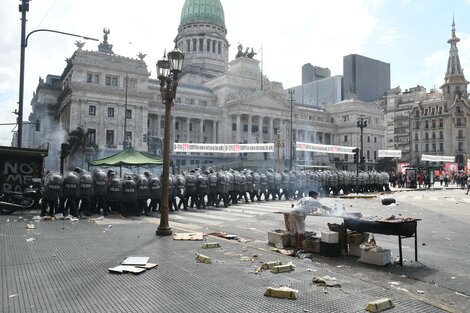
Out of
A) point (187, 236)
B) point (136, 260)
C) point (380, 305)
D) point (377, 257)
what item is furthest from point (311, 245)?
point (136, 260)

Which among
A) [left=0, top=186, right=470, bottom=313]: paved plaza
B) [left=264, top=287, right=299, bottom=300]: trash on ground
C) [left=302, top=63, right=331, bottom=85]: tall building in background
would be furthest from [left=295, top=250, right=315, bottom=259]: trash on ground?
[left=302, top=63, right=331, bottom=85]: tall building in background

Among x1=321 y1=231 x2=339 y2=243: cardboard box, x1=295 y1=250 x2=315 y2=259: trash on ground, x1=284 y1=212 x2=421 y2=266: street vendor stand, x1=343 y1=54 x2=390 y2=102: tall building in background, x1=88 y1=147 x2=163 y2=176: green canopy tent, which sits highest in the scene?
x1=343 y1=54 x2=390 y2=102: tall building in background

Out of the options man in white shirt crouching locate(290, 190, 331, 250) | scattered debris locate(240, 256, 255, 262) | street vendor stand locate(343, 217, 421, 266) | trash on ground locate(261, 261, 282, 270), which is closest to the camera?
trash on ground locate(261, 261, 282, 270)

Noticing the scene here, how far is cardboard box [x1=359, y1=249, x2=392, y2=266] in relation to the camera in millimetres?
7238

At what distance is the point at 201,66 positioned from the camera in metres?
89.2

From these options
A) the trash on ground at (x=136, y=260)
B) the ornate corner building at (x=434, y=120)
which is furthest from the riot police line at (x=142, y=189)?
the ornate corner building at (x=434, y=120)

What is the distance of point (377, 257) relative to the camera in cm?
727

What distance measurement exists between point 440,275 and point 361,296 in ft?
7.10

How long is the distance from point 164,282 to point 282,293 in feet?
5.88

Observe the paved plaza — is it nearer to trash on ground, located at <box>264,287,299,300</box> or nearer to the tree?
trash on ground, located at <box>264,287,299,300</box>

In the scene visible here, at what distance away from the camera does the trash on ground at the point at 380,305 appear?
479 centimetres

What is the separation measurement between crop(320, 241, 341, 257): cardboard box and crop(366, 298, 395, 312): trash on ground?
2.94m

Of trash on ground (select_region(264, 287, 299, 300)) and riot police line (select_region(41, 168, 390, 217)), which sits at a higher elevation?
riot police line (select_region(41, 168, 390, 217))

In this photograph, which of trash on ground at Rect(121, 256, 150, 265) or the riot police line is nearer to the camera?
trash on ground at Rect(121, 256, 150, 265)
